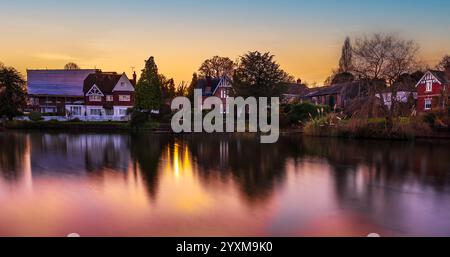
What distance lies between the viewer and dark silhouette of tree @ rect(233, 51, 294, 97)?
39094 millimetres

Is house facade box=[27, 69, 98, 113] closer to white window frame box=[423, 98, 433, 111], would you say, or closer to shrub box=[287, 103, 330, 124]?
shrub box=[287, 103, 330, 124]

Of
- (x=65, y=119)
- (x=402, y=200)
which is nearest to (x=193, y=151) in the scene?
(x=402, y=200)

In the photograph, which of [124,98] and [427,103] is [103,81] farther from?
[427,103]

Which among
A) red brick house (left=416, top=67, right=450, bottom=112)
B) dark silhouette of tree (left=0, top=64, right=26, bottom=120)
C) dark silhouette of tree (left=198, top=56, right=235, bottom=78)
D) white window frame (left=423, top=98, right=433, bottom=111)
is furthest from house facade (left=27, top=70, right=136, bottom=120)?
white window frame (left=423, top=98, right=433, bottom=111)

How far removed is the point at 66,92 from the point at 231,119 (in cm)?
3045

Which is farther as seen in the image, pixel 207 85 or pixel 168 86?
pixel 168 86

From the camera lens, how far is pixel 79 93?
53844mm

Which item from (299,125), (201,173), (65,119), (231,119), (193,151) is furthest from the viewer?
(65,119)

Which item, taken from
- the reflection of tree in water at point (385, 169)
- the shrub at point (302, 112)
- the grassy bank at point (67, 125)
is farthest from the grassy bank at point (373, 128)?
the grassy bank at point (67, 125)

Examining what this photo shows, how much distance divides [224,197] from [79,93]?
168ft

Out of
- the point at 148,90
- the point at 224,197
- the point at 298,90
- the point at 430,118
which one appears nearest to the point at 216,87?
the point at 148,90

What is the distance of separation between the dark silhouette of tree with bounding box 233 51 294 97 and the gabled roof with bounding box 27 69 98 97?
28.2m

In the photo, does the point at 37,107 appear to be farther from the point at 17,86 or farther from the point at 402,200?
the point at 402,200
